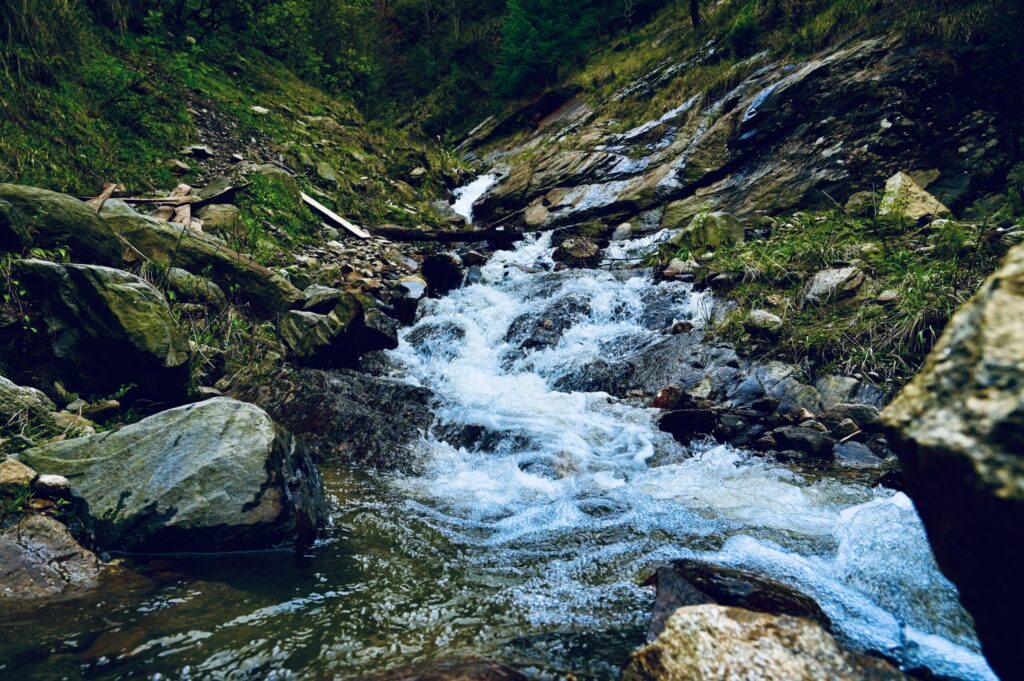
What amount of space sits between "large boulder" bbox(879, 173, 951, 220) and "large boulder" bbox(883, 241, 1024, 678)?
801 cm

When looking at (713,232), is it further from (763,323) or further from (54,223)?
(54,223)

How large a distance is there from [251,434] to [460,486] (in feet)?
6.60

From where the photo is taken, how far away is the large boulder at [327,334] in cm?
705

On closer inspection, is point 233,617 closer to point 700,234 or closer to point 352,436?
point 352,436

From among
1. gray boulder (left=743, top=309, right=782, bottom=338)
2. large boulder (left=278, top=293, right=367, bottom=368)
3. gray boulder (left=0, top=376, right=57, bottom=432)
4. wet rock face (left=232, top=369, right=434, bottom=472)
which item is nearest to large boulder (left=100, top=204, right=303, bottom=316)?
large boulder (left=278, top=293, right=367, bottom=368)

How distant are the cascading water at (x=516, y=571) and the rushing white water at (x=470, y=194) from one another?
493 inches

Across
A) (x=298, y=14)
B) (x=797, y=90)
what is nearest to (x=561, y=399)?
(x=797, y=90)

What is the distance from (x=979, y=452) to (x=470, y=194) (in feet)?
60.2

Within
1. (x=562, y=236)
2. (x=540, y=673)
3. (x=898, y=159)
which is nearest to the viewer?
(x=540, y=673)

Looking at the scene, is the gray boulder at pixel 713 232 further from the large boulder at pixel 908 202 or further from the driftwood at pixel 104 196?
the driftwood at pixel 104 196

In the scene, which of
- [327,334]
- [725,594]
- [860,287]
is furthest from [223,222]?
[860,287]

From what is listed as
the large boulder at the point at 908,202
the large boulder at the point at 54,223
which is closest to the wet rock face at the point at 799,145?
the large boulder at the point at 908,202

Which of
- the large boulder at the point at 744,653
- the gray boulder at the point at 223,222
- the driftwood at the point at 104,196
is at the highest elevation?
the driftwood at the point at 104,196

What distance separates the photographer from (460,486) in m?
4.80
